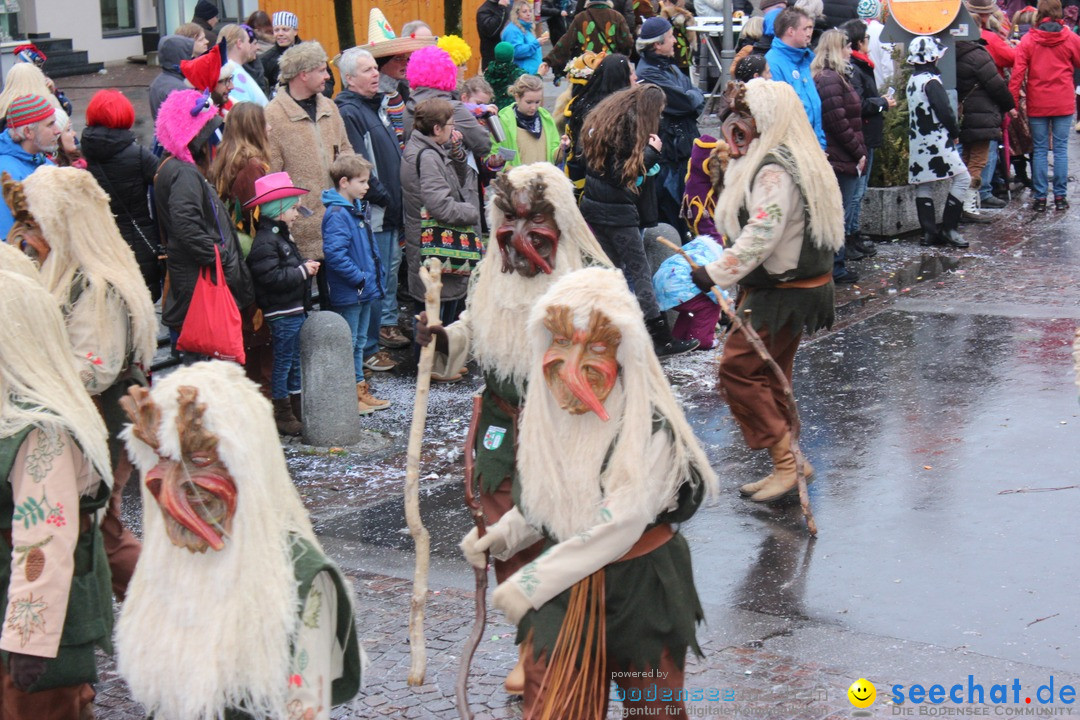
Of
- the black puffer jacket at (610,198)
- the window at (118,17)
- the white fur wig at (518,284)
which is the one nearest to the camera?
the white fur wig at (518,284)

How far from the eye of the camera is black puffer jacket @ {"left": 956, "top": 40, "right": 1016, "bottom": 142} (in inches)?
545

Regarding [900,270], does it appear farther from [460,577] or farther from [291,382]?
[460,577]

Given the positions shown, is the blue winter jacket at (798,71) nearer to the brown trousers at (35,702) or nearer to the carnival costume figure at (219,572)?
the brown trousers at (35,702)

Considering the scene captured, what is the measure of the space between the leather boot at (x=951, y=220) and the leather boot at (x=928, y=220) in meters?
0.09

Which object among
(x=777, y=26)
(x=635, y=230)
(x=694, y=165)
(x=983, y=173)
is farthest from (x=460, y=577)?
(x=983, y=173)

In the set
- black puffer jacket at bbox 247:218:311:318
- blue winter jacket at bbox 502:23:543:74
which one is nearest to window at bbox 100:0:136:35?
blue winter jacket at bbox 502:23:543:74

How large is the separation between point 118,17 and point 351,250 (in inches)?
589

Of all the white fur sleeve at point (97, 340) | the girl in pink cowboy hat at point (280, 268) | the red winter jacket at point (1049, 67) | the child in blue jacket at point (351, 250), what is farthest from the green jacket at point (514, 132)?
the red winter jacket at point (1049, 67)

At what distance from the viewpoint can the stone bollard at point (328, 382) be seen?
817cm

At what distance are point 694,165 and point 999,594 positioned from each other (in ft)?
17.0

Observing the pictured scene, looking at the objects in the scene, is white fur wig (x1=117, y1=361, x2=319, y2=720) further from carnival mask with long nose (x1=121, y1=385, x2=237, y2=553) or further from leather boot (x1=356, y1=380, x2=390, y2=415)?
leather boot (x1=356, y1=380, x2=390, y2=415)

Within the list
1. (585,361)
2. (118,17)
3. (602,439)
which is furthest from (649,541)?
(118,17)

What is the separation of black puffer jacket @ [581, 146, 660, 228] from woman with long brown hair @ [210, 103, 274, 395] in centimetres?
246

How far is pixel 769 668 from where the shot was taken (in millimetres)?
5316
